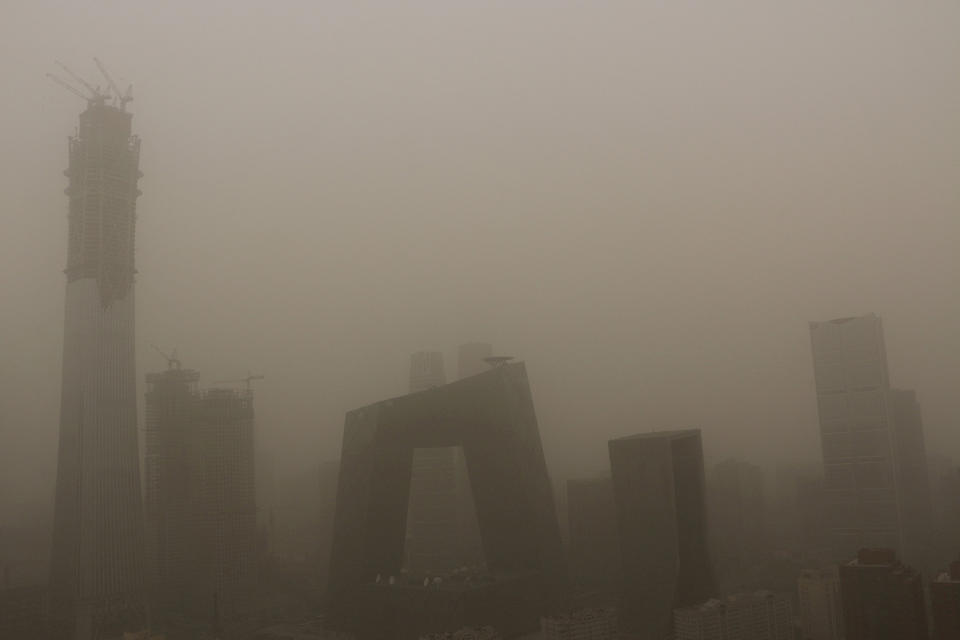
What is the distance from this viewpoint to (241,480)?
4231cm

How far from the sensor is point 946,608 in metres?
24.7

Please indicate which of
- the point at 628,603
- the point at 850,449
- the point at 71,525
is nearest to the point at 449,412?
the point at 628,603

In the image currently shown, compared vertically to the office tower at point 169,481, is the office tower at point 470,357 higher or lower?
higher

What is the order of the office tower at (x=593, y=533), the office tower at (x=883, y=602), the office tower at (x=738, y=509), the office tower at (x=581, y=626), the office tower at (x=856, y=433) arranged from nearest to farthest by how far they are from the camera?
the office tower at (x=581, y=626), the office tower at (x=883, y=602), the office tower at (x=593, y=533), the office tower at (x=856, y=433), the office tower at (x=738, y=509)

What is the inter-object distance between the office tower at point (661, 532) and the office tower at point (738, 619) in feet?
2.66

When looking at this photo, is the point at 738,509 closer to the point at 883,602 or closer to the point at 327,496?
the point at 327,496

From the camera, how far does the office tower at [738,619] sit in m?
24.8

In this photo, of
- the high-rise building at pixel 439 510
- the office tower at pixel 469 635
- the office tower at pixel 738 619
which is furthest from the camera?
the high-rise building at pixel 439 510

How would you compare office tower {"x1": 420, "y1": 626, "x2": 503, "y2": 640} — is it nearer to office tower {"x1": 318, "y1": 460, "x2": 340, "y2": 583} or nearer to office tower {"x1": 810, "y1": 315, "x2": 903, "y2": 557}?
office tower {"x1": 318, "y1": 460, "x2": 340, "y2": 583}

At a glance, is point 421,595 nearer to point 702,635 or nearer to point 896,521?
point 702,635

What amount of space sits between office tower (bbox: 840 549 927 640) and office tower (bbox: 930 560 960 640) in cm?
45

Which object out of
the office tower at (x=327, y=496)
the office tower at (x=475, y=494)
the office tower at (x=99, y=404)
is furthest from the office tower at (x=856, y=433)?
the office tower at (x=99, y=404)

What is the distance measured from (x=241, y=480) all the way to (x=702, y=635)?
2493cm

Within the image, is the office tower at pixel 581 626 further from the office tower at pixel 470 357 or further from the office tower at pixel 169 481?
the office tower at pixel 470 357
